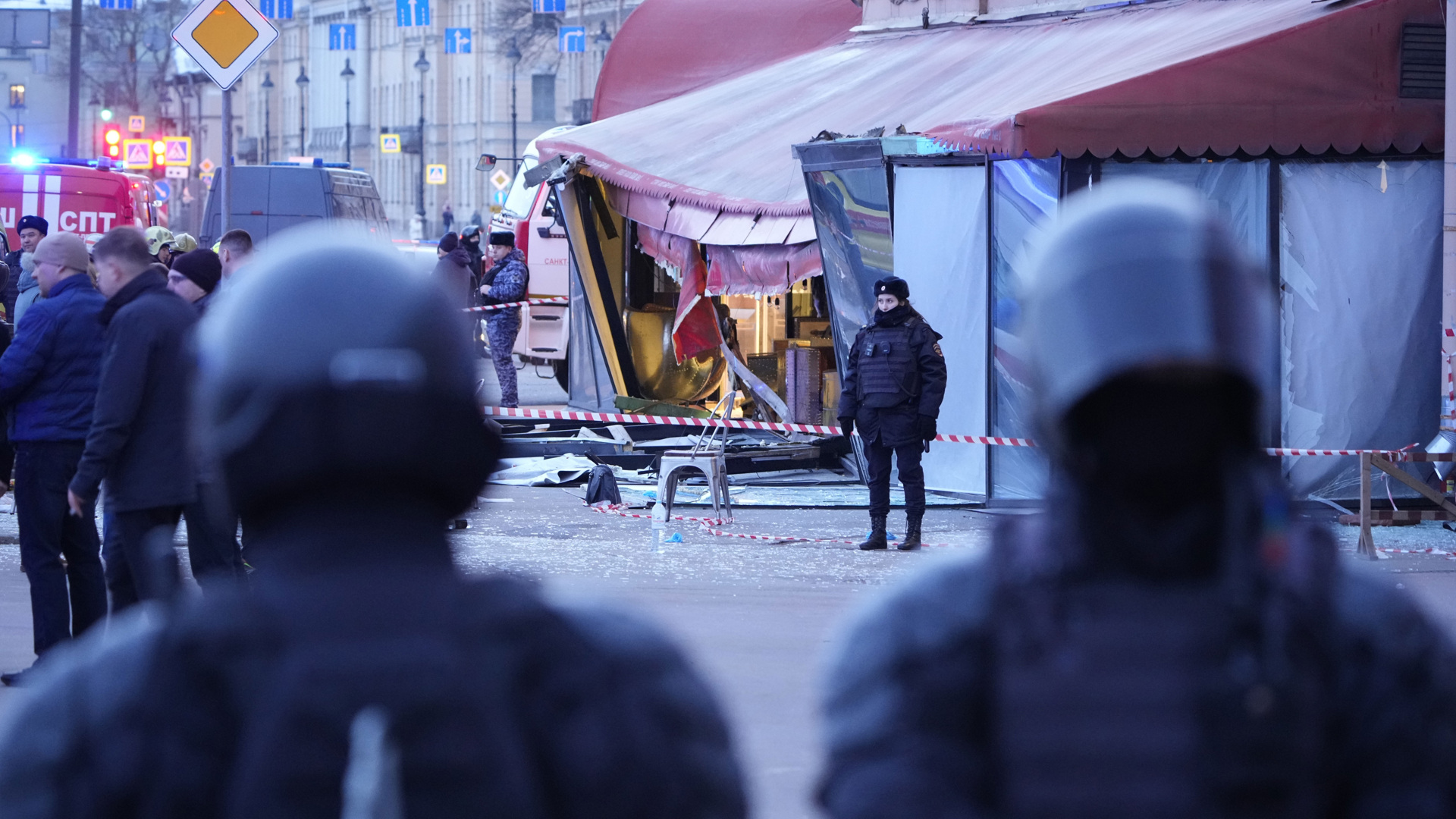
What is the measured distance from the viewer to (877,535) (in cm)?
1094

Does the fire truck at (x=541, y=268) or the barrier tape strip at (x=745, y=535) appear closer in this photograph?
the barrier tape strip at (x=745, y=535)

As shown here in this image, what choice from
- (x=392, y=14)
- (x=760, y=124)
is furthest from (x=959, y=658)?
(x=392, y=14)

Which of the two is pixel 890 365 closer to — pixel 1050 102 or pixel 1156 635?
pixel 1050 102

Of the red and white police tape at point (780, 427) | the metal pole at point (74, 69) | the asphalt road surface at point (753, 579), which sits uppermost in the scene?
the metal pole at point (74, 69)

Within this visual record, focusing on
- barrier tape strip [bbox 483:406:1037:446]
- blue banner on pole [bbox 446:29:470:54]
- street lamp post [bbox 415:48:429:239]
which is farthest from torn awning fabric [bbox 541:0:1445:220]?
street lamp post [bbox 415:48:429:239]

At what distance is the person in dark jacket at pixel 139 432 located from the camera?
6.34 meters

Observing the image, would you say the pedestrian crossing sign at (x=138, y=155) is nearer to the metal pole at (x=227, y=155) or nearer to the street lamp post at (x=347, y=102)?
the metal pole at (x=227, y=155)

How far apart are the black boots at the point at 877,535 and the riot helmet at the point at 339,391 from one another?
30.6 ft

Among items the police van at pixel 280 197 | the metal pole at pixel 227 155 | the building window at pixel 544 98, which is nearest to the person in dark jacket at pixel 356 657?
the metal pole at pixel 227 155

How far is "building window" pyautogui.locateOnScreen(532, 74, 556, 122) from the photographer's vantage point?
68.3 metres

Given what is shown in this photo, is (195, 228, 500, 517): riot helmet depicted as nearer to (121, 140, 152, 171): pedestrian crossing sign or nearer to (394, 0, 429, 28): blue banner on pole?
(121, 140, 152, 171): pedestrian crossing sign

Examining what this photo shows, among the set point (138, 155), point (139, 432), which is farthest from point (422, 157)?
point (139, 432)

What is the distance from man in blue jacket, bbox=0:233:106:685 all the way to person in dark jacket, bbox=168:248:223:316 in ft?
4.10

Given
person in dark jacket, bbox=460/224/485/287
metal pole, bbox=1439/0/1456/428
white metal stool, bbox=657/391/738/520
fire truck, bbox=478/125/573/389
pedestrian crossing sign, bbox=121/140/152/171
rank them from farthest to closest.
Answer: pedestrian crossing sign, bbox=121/140/152/171 < person in dark jacket, bbox=460/224/485/287 < fire truck, bbox=478/125/573/389 < white metal stool, bbox=657/391/738/520 < metal pole, bbox=1439/0/1456/428
